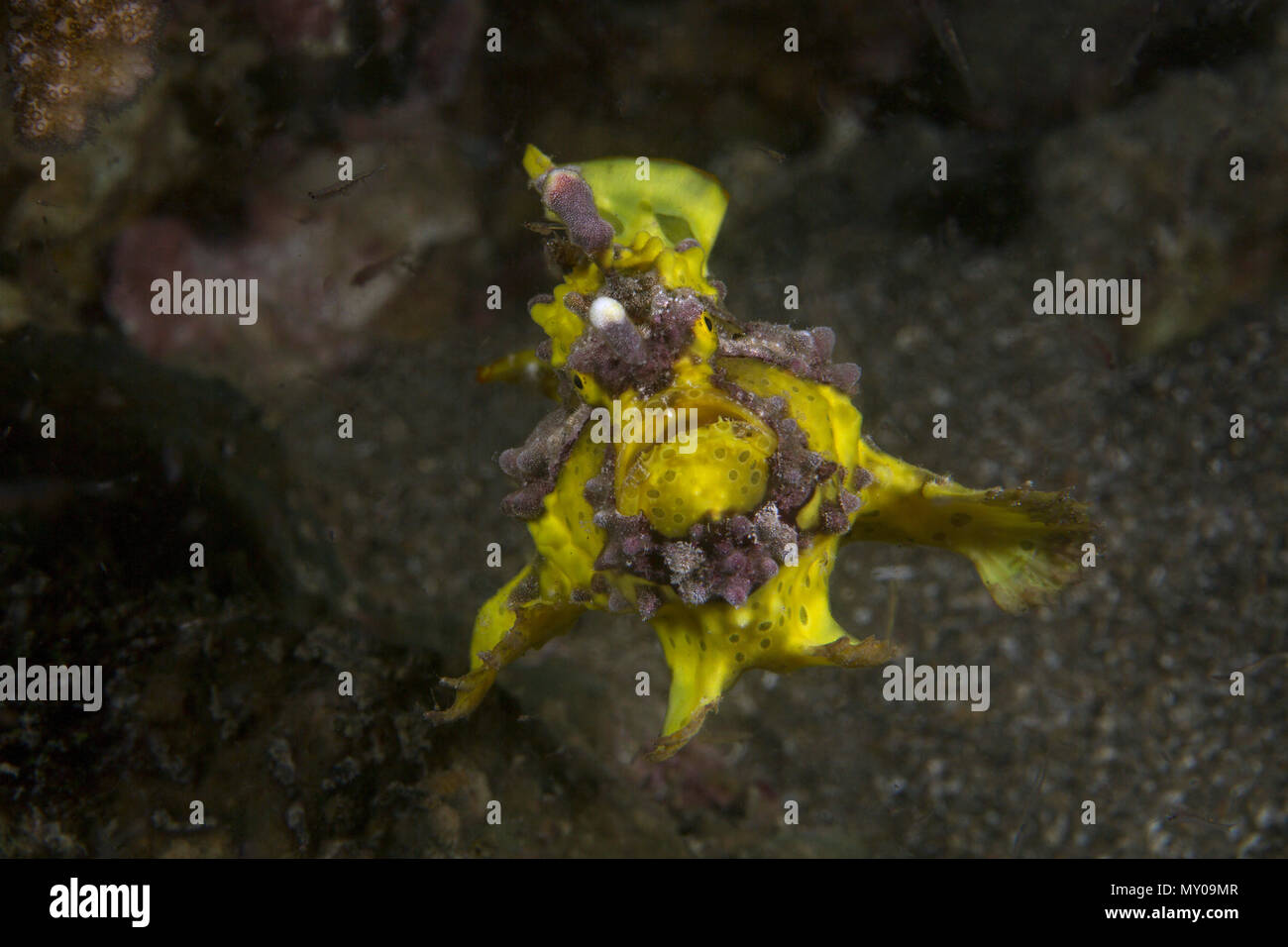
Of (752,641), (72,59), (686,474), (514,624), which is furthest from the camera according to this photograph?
(72,59)

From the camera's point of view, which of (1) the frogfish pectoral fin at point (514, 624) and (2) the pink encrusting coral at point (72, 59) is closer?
(1) the frogfish pectoral fin at point (514, 624)

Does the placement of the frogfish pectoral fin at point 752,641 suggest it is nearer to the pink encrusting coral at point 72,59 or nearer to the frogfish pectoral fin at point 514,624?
the frogfish pectoral fin at point 514,624

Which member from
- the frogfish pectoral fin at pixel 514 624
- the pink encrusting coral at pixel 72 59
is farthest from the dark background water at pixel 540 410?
the frogfish pectoral fin at pixel 514 624

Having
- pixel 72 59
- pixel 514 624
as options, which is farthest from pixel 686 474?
pixel 72 59

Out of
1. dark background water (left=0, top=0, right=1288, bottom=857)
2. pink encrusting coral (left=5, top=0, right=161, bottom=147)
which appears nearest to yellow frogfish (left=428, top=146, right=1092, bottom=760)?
dark background water (left=0, top=0, right=1288, bottom=857)

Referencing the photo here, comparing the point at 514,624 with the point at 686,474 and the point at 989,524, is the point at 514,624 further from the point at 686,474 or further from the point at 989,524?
the point at 989,524
